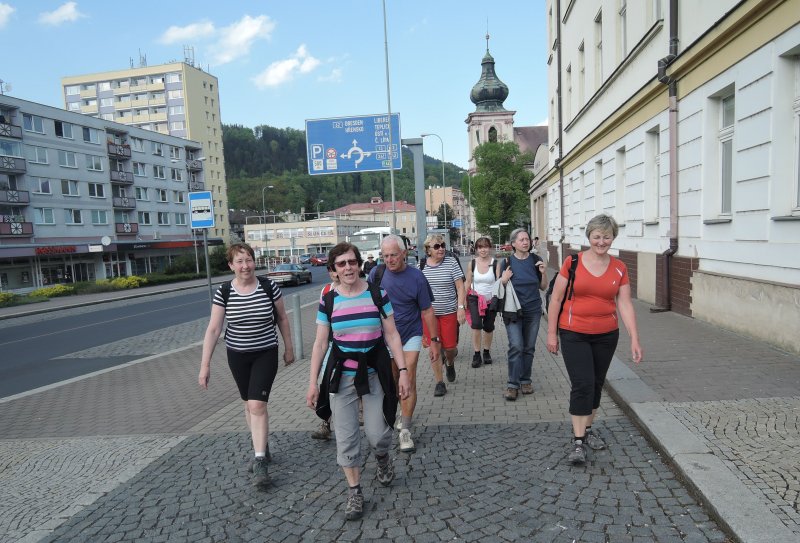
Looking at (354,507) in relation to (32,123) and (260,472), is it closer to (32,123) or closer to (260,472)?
(260,472)

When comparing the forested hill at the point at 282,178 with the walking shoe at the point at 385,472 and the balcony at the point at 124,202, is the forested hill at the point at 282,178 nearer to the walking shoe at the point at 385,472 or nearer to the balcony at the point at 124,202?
the balcony at the point at 124,202

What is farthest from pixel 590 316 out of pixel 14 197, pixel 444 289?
pixel 14 197

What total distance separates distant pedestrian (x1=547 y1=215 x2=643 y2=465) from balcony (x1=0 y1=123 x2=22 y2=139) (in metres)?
50.2

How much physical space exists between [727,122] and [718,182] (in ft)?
3.03

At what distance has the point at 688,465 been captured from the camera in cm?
358

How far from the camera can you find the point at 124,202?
55.7m

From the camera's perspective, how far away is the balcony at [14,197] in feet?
137

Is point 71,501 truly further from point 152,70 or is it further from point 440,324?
point 152,70

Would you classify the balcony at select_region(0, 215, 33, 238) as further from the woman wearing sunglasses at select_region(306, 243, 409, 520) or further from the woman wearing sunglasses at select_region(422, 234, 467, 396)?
the woman wearing sunglasses at select_region(306, 243, 409, 520)

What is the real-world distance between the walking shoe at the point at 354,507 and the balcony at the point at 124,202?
58.5 m

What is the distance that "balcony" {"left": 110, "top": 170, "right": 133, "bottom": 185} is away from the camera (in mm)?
54491

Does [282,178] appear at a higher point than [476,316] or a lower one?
higher

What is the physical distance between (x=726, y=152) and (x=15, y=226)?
48.1 m

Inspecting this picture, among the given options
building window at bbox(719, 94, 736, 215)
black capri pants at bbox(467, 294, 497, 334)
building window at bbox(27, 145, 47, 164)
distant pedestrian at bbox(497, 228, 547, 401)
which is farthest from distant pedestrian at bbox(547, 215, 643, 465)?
building window at bbox(27, 145, 47, 164)
